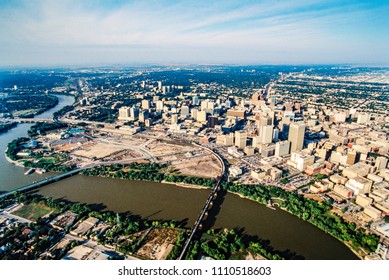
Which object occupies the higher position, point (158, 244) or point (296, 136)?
point (296, 136)

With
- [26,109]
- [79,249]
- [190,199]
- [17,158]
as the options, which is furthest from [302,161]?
[26,109]

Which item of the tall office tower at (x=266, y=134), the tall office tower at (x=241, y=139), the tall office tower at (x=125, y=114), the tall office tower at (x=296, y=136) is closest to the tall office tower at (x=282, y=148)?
the tall office tower at (x=296, y=136)

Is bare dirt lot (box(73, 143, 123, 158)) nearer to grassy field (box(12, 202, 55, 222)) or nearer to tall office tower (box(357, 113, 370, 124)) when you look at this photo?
grassy field (box(12, 202, 55, 222))

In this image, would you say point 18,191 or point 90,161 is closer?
point 18,191

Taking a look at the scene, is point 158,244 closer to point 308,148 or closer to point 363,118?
point 308,148

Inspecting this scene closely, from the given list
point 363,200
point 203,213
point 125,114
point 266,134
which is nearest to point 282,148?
point 266,134

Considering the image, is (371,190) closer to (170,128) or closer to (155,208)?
(155,208)
